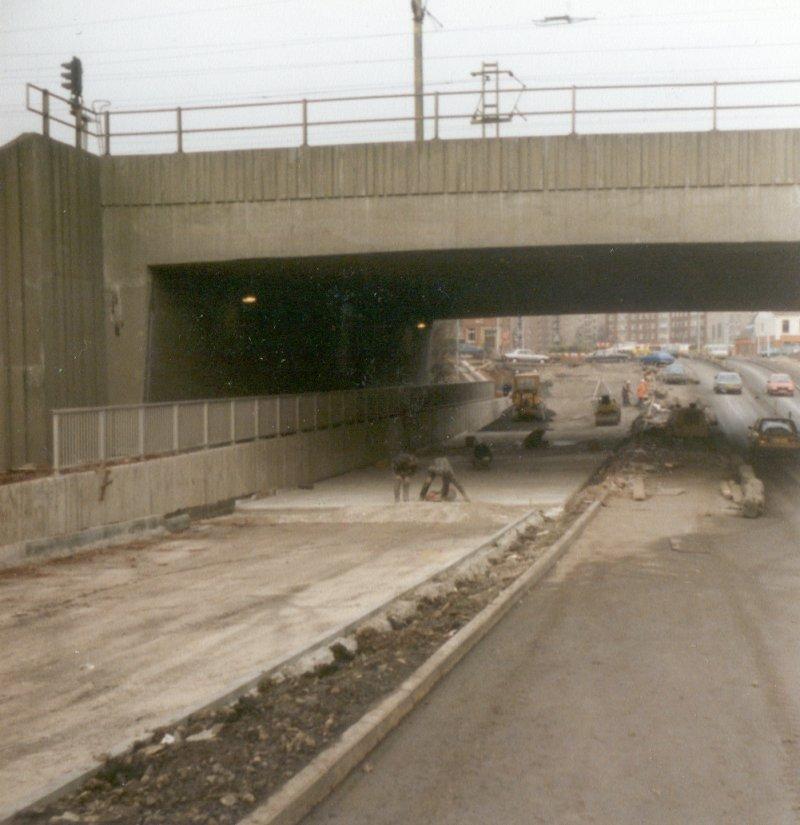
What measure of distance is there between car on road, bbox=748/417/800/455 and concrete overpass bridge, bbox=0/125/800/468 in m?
16.1

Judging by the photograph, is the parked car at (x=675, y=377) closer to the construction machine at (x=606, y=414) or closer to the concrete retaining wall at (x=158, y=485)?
the construction machine at (x=606, y=414)

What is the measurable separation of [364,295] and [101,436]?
16.8 metres

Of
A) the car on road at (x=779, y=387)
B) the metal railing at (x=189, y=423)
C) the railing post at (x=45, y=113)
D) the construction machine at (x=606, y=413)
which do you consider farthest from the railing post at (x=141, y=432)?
the car on road at (x=779, y=387)

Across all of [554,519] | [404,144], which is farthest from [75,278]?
[554,519]

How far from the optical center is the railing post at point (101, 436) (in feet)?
65.4

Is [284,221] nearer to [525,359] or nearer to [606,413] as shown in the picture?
[606,413]

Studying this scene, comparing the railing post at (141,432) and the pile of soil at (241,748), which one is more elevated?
the railing post at (141,432)

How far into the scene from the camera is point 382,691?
8828mm

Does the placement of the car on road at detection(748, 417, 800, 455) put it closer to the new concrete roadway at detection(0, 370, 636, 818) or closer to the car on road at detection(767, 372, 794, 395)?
the new concrete roadway at detection(0, 370, 636, 818)

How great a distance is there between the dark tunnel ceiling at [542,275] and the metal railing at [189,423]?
3.35m

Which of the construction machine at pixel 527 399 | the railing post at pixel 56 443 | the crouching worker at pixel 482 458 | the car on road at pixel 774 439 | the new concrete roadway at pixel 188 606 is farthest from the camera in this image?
the construction machine at pixel 527 399

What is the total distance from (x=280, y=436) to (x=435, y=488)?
453 centimetres

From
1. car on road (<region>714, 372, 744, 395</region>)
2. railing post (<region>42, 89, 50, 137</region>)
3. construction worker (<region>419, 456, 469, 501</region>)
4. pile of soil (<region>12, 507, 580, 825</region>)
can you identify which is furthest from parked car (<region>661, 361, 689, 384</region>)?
pile of soil (<region>12, 507, 580, 825</region>)

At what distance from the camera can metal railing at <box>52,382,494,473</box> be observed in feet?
63.3
